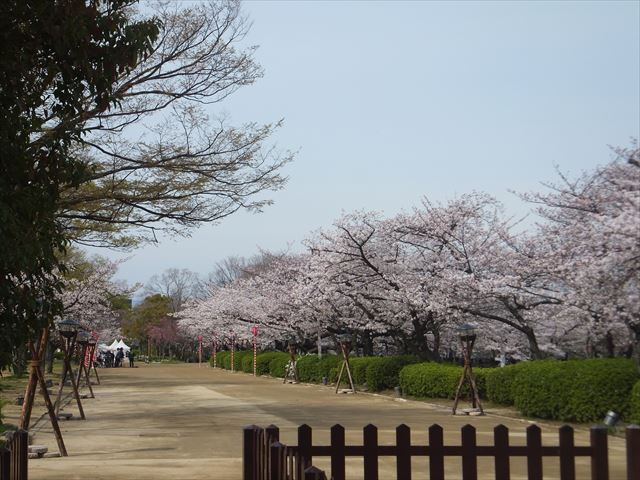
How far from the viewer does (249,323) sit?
172 ft

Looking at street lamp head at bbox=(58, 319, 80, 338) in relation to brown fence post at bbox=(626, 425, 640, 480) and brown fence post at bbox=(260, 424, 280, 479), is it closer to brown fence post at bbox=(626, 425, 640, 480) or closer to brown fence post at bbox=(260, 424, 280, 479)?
brown fence post at bbox=(260, 424, 280, 479)

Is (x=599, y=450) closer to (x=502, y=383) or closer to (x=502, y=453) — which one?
(x=502, y=453)

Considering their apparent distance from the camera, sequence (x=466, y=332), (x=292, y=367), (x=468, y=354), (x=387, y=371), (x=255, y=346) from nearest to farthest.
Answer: (x=468, y=354) → (x=466, y=332) → (x=387, y=371) → (x=292, y=367) → (x=255, y=346)

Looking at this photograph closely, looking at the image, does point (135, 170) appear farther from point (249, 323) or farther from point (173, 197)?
point (249, 323)

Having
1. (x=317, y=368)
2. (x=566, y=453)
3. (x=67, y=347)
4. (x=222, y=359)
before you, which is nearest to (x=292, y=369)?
(x=317, y=368)

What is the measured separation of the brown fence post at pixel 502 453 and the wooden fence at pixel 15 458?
327cm

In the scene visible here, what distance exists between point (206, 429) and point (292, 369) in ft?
76.0

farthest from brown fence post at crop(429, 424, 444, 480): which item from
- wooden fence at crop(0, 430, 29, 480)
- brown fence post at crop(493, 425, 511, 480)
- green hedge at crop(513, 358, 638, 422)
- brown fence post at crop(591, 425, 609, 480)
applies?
green hedge at crop(513, 358, 638, 422)

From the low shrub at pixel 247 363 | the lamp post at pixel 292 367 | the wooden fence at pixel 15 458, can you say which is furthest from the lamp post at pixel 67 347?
the low shrub at pixel 247 363

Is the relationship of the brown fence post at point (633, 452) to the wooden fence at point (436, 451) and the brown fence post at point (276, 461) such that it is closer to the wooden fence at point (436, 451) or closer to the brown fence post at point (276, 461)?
the wooden fence at point (436, 451)

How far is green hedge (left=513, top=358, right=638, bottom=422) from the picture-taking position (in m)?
15.5

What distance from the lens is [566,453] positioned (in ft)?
18.7

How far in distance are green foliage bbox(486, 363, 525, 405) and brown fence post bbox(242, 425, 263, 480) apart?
1420cm

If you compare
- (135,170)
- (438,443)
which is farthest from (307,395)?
(438,443)
